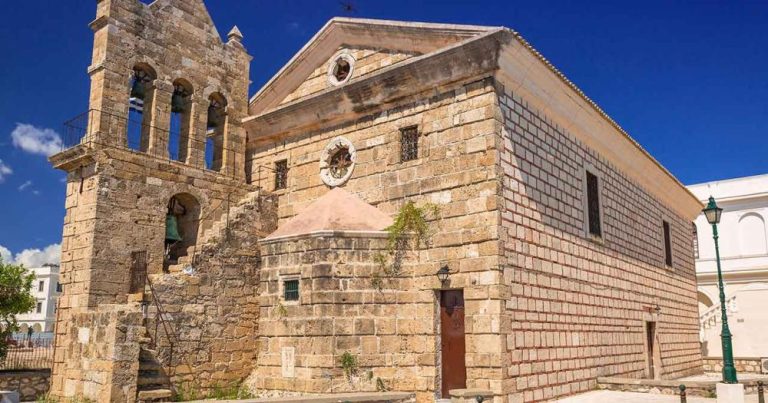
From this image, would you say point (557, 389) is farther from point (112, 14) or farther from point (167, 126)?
point (112, 14)

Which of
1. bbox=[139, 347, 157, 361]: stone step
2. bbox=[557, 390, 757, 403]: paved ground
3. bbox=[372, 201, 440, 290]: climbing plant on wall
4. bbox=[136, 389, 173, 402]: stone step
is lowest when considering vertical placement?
bbox=[557, 390, 757, 403]: paved ground

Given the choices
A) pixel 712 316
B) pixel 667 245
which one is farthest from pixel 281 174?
pixel 712 316

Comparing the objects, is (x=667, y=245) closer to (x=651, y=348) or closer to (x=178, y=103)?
(x=651, y=348)

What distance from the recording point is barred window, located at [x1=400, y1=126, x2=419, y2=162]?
12.0 meters

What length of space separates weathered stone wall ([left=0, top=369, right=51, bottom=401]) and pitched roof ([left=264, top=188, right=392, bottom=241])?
617 cm

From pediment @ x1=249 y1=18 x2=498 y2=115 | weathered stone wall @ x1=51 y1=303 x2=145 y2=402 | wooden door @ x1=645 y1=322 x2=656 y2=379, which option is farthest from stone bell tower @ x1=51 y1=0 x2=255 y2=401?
wooden door @ x1=645 y1=322 x2=656 y2=379

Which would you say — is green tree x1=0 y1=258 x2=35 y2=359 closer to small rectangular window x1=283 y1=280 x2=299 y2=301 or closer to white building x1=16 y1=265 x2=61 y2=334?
small rectangular window x1=283 y1=280 x2=299 y2=301

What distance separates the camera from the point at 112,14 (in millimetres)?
12852

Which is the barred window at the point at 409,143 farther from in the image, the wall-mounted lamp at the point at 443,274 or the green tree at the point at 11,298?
the green tree at the point at 11,298

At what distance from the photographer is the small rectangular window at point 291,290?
36.9 ft

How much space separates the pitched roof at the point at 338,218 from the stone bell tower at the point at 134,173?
9.28 ft

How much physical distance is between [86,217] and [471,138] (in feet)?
23.6

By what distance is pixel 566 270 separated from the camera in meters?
12.5

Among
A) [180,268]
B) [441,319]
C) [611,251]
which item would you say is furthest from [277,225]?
[611,251]
